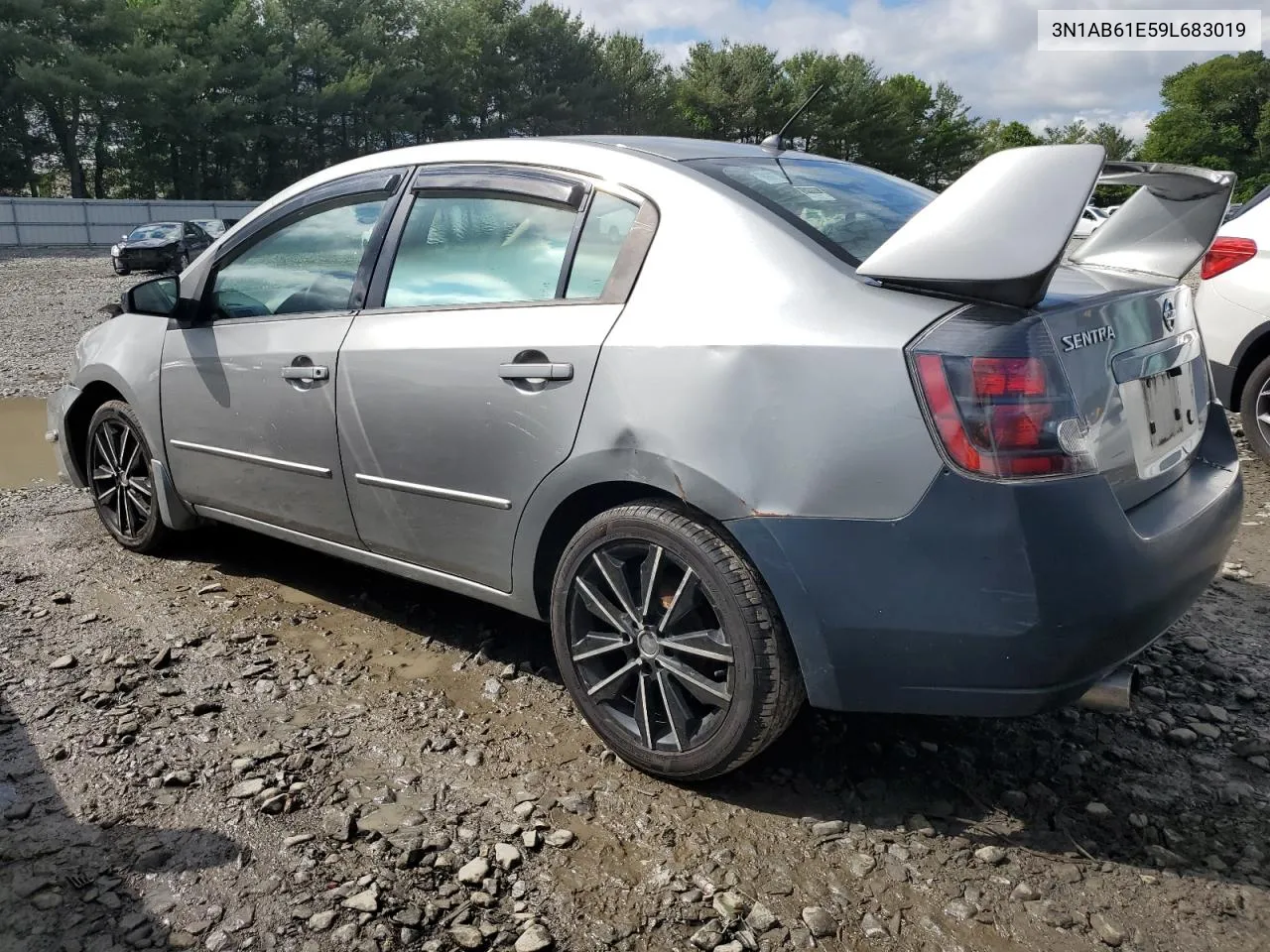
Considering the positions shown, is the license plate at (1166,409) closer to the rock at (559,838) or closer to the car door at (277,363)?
the rock at (559,838)

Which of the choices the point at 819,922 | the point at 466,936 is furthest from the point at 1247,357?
the point at 466,936

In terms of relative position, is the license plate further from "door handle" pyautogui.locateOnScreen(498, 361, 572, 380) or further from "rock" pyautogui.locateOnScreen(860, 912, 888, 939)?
"door handle" pyautogui.locateOnScreen(498, 361, 572, 380)

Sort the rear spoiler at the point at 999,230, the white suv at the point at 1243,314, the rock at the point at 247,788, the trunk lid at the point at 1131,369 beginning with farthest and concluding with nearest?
the white suv at the point at 1243,314 < the rock at the point at 247,788 < the trunk lid at the point at 1131,369 < the rear spoiler at the point at 999,230

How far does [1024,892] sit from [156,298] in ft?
12.2

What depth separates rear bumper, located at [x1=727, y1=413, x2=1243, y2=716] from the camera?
7.45 ft

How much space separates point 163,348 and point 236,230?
1.94 ft

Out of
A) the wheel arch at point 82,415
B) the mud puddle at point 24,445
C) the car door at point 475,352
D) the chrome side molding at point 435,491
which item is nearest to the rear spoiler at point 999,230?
the car door at point 475,352

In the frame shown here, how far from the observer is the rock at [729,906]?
2.35 m

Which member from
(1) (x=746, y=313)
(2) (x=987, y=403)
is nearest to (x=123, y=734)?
(1) (x=746, y=313)

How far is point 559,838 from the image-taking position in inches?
104

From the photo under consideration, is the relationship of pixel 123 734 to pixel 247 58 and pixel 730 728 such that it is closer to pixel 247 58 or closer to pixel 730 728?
pixel 730 728

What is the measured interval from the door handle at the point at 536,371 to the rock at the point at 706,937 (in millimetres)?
1407

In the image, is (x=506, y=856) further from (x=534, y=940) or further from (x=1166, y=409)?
(x=1166, y=409)

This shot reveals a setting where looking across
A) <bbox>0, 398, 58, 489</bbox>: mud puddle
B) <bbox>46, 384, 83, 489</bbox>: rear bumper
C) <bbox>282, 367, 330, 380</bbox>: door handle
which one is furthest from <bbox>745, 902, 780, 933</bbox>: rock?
<bbox>0, 398, 58, 489</bbox>: mud puddle
